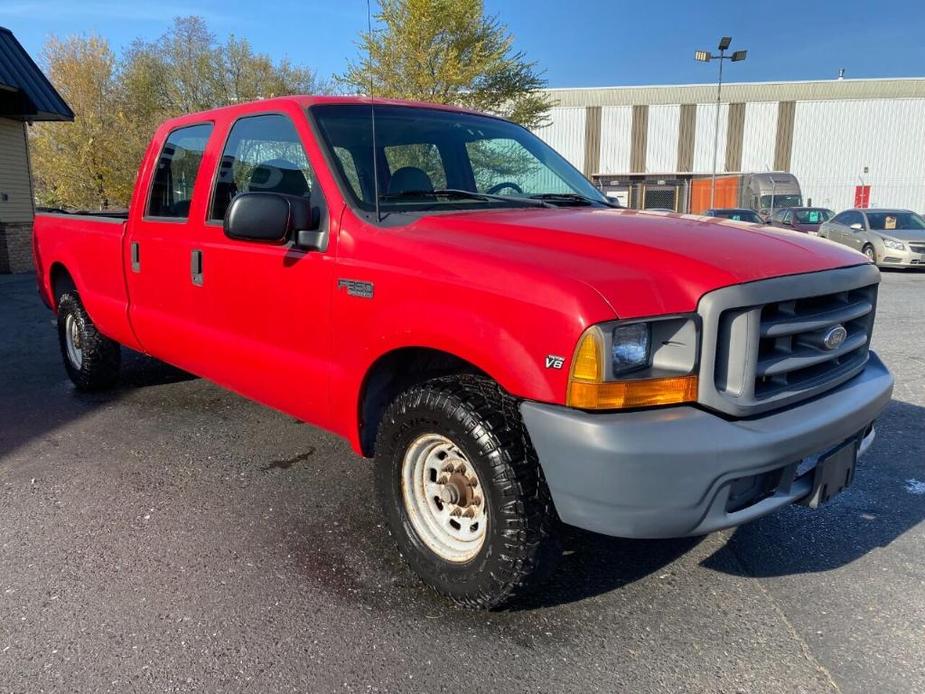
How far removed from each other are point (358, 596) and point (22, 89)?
15.7 m

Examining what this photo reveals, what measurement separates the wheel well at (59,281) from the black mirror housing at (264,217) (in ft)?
10.9

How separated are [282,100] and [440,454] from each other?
1984 mm

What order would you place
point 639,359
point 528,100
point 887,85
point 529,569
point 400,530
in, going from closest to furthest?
point 639,359, point 529,569, point 400,530, point 528,100, point 887,85

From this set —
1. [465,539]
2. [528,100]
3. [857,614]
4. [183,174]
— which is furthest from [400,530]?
[528,100]

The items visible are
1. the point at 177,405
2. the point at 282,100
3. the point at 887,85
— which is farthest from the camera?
the point at 887,85

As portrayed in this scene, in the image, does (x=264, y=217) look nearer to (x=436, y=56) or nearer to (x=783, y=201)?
(x=436, y=56)

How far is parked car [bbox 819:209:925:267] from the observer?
630 inches

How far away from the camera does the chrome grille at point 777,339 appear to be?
2.19 metres

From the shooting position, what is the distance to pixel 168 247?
4.05m

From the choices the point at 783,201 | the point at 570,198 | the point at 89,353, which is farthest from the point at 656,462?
the point at 783,201

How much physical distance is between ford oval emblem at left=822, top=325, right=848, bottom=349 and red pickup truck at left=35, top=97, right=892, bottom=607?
0.01 meters

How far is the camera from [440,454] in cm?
273

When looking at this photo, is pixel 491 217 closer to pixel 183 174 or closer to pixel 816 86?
pixel 183 174

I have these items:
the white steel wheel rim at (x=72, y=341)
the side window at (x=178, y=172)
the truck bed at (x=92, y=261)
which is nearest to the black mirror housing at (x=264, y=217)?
the side window at (x=178, y=172)
